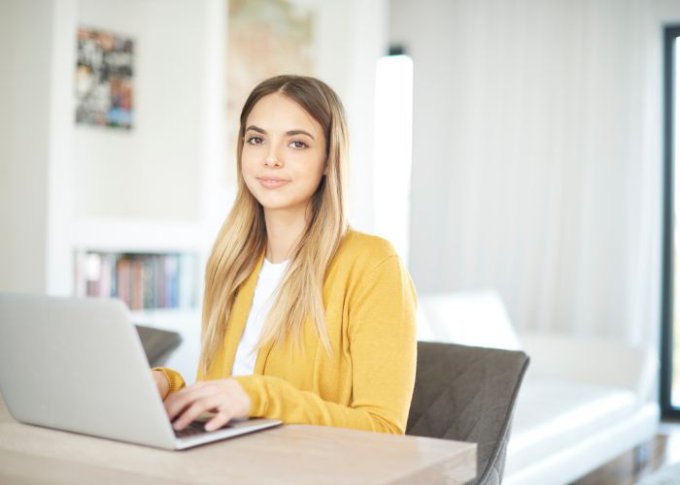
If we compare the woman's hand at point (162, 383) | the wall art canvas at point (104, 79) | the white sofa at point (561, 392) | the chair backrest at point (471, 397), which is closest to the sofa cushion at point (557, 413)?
the white sofa at point (561, 392)

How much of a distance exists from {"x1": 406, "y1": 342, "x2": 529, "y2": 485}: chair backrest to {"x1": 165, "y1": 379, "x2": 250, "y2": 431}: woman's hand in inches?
23.8

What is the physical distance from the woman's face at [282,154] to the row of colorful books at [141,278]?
8.51ft

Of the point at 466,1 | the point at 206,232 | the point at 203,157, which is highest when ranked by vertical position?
the point at 466,1

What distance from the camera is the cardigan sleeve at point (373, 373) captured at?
1273 mm

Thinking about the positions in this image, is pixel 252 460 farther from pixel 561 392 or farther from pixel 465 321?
pixel 465 321

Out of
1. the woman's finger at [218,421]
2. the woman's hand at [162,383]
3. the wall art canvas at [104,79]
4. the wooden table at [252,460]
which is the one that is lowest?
the wooden table at [252,460]

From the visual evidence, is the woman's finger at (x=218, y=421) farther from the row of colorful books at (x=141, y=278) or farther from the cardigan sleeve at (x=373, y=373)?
the row of colorful books at (x=141, y=278)

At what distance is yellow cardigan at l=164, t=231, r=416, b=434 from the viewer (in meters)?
1.40

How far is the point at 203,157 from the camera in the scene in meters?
4.53

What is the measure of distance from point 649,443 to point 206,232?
240cm

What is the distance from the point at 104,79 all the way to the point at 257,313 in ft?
10.3

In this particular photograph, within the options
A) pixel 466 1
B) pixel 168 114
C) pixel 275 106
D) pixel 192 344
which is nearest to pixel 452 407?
pixel 275 106

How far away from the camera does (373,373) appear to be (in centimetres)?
141

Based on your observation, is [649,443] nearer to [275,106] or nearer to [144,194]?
[144,194]
